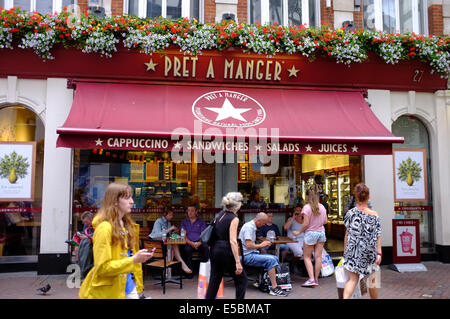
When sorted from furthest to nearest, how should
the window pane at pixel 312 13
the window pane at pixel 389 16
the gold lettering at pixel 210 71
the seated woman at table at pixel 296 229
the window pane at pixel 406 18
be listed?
the window pane at pixel 406 18 < the window pane at pixel 389 16 < the window pane at pixel 312 13 < the gold lettering at pixel 210 71 < the seated woman at table at pixel 296 229

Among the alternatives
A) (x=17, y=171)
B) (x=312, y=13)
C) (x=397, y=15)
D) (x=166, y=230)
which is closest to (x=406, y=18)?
(x=397, y=15)

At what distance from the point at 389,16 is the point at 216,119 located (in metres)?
5.96

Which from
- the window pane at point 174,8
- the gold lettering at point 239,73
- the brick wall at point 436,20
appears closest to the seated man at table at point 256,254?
the gold lettering at point 239,73

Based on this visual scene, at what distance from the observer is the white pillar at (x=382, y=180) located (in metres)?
9.52

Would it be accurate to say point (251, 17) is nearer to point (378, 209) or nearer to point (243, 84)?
point (243, 84)

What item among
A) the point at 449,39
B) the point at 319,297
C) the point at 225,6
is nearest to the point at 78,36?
the point at 225,6

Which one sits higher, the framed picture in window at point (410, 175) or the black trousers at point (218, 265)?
the framed picture in window at point (410, 175)

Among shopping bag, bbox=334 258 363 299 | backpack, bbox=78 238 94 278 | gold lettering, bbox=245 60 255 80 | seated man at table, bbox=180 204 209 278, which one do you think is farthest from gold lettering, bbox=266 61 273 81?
backpack, bbox=78 238 94 278

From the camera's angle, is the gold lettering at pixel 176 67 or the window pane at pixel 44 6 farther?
the window pane at pixel 44 6

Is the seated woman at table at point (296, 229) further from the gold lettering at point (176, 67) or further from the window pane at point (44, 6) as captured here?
the window pane at point (44, 6)

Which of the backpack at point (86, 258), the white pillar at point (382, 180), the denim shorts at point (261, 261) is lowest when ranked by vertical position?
the denim shorts at point (261, 261)

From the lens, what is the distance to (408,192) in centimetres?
986

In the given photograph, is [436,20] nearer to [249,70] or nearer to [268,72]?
[268,72]

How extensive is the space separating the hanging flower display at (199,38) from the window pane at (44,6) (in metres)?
0.94
